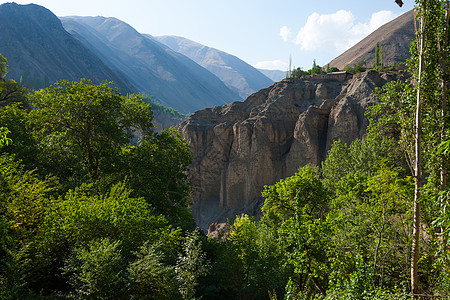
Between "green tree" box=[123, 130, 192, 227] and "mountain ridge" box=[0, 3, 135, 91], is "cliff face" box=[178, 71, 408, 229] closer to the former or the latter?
"green tree" box=[123, 130, 192, 227]

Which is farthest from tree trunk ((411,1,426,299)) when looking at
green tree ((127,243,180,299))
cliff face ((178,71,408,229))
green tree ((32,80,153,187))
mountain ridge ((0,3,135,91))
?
mountain ridge ((0,3,135,91))

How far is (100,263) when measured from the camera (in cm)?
993

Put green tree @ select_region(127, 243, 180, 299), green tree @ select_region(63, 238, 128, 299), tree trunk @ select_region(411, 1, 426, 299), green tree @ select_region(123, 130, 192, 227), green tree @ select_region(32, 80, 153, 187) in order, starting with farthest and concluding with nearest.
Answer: green tree @ select_region(123, 130, 192, 227) < green tree @ select_region(32, 80, 153, 187) < green tree @ select_region(127, 243, 180, 299) < green tree @ select_region(63, 238, 128, 299) < tree trunk @ select_region(411, 1, 426, 299)

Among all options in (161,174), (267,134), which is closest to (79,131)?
(161,174)

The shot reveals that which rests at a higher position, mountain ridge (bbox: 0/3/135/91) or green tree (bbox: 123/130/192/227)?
mountain ridge (bbox: 0/3/135/91)

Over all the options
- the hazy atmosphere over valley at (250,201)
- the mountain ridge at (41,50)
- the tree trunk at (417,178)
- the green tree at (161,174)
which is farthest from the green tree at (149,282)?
the mountain ridge at (41,50)

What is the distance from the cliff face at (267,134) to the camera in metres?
44.7

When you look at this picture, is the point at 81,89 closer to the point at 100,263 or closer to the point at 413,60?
the point at 100,263

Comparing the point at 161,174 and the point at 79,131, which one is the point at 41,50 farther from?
the point at 161,174

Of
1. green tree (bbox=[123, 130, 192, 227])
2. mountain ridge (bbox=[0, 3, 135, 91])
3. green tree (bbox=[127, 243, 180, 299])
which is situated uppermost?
mountain ridge (bbox=[0, 3, 135, 91])

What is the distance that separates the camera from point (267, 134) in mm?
49125

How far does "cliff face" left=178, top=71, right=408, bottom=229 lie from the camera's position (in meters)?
44.7

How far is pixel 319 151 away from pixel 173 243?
120 feet

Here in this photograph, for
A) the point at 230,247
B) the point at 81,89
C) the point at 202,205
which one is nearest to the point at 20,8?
the point at 202,205
